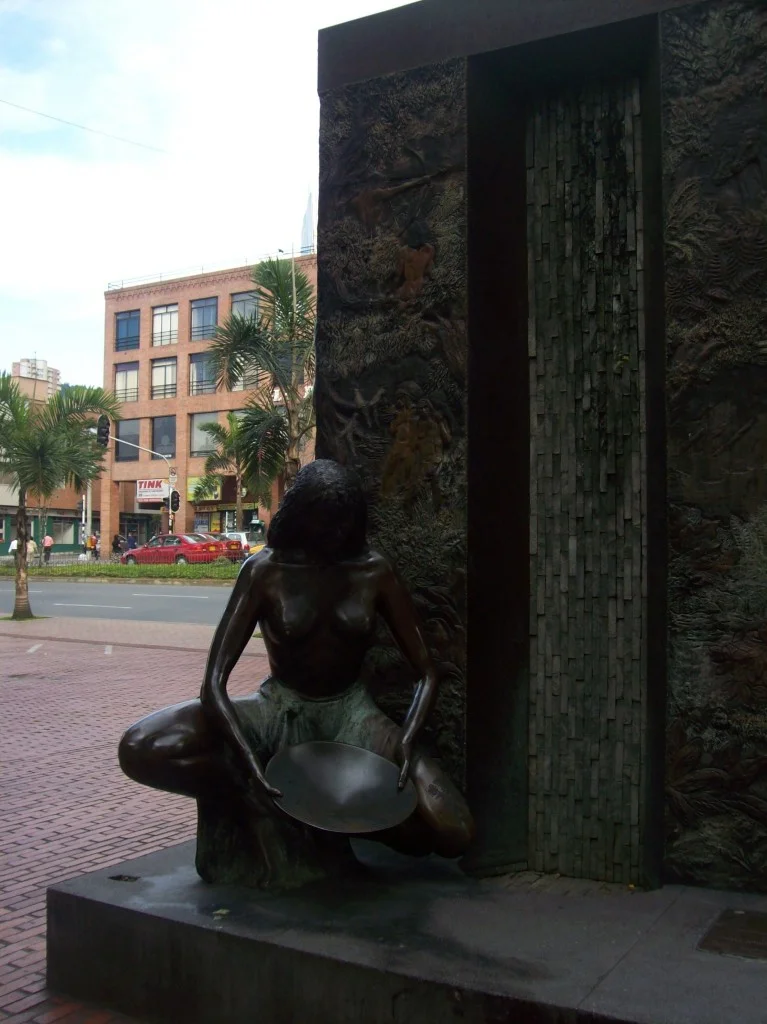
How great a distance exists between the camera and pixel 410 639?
3.64m

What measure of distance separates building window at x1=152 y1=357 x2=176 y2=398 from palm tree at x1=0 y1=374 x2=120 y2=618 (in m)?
32.1

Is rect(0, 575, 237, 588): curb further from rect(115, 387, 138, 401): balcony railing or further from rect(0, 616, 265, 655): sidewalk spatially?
rect(115, 387, 138, 401): balcony railing

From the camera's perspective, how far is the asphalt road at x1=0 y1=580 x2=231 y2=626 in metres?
20.6

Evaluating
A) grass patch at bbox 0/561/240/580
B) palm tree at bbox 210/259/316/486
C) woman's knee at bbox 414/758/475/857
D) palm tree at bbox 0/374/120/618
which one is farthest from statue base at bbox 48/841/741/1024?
grass patch at bbox 0/561/240/580

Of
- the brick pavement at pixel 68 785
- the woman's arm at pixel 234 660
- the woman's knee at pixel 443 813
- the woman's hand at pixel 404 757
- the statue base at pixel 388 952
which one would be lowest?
the brick pavement at pixel 68 785

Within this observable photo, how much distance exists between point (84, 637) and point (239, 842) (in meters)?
13.9

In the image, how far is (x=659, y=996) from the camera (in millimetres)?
2682

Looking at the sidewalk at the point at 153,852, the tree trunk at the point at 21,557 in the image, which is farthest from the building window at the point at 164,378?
the sidewalk at the point at 153,852

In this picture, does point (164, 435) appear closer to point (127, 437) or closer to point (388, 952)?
point (127, 437)

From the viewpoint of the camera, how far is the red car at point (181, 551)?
119 ft

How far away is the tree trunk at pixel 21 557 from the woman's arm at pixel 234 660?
16.3 m

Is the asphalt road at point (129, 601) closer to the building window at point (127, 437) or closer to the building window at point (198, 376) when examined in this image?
the building window at point (198, 376)

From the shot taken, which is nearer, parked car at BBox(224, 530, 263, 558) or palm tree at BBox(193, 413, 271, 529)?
palm tree at BBox(193, 413, 271, 529)

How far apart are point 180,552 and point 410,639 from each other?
34.6 metres
